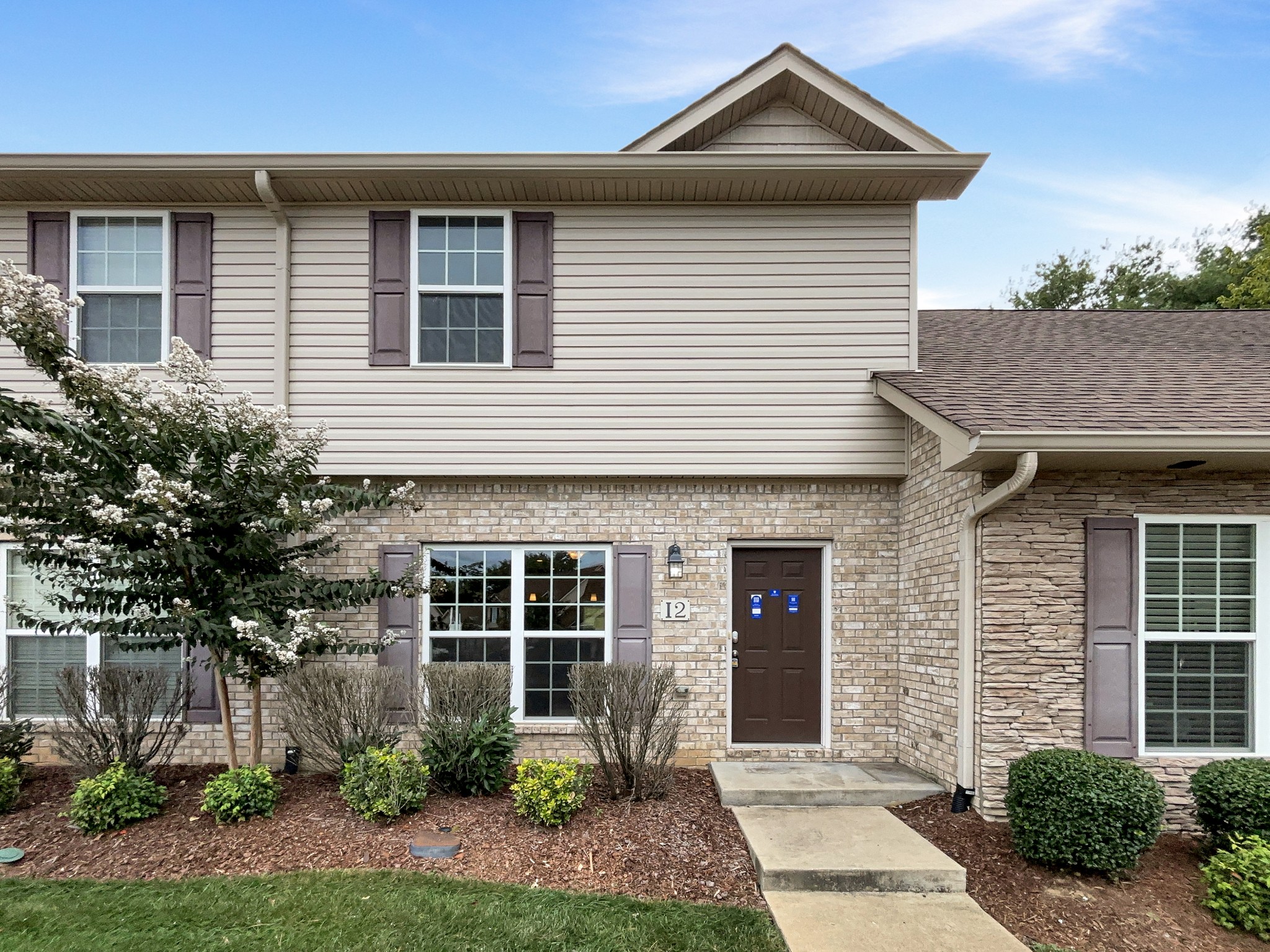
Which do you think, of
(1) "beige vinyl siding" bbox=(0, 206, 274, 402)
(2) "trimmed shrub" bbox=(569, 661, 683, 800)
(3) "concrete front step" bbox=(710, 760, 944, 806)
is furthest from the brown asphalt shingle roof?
(1) "beige vinyl siding" bbox=(0, 206, 274, 402)

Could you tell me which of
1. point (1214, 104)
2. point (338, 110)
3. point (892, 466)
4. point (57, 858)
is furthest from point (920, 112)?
point (57, 858)

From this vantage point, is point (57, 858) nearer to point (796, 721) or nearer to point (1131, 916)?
point (796, 721)


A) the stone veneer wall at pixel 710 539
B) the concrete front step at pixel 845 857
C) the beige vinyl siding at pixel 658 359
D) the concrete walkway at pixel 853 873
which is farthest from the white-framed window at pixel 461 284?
the concrete front step at pixel 845 857

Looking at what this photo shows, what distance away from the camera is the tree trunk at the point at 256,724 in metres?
5.97

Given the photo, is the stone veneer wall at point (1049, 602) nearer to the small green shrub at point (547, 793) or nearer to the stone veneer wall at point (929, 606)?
the stone veneer wall at point (929, 606)

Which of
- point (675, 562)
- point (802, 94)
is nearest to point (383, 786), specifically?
point (675, 562)

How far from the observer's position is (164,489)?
5.02m

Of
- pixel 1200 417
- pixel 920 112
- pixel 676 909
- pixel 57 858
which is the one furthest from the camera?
pixel 920 112

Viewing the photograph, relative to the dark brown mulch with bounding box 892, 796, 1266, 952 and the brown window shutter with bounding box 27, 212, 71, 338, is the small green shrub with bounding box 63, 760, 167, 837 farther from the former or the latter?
the dark brown mulch with bounding box 892, 796, 1266, 952

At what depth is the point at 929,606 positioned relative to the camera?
251 inches

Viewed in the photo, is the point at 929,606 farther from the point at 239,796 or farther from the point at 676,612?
the point at 239,796

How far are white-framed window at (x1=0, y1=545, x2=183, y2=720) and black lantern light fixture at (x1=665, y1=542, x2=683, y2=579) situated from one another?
14.2 feet

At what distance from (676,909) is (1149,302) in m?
21.3

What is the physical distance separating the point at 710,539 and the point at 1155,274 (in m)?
19.2
